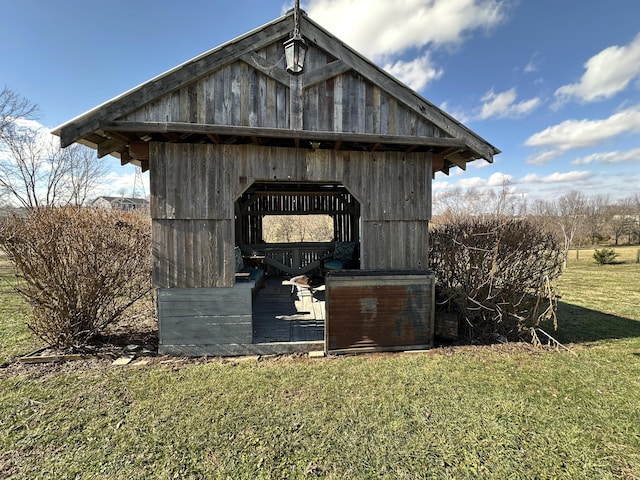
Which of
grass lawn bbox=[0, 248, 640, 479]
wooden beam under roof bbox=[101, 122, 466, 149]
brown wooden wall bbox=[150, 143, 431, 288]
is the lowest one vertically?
grass lawn bbox=[0, 248, 640, 479]

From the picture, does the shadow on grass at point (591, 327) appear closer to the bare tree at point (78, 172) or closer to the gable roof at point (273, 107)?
the gable roof at point (273, 107)

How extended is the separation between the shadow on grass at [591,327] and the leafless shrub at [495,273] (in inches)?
33.4

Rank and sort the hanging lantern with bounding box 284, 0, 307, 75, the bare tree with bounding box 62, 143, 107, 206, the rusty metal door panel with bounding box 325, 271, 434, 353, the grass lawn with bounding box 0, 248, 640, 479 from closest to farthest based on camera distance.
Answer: the grass lawn with bounding box 0, 248, 640, 479 → the hanging lantern with bounding box 284, 0, 307, 75 → the rusty metal door panel with bounding box 325, 271, 434, 353 → the bare tree with bounding box 62, 143, 107, 206


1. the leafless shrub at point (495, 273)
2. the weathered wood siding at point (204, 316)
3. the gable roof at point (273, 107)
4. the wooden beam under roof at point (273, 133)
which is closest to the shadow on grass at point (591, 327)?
the leafless shrub at point (495, 273)

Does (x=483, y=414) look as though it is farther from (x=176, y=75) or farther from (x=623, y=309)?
(x=623, y=309)

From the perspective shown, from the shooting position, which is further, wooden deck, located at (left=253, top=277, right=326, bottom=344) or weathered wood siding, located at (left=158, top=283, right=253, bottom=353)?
wooden deck, located at (left=253, top=277, right=326, bottom=344)

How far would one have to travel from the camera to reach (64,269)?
4.29 metres

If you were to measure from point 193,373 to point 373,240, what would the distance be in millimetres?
3128

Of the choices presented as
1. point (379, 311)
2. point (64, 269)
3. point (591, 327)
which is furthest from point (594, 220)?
point (64, 269)

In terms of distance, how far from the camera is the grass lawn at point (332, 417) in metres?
2.33

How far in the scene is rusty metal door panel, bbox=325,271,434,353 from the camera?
436 centimetres

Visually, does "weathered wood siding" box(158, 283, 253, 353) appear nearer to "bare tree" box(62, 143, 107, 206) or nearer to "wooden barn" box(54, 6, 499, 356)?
"wooden barn" box(54, 6, 499, 356)

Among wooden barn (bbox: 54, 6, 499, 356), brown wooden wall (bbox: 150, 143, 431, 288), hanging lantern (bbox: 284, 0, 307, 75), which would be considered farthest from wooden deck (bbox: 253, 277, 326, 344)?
hanging lantern (bbox: 284, 0, 307, 75)

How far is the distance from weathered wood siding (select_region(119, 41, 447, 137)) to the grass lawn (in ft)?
10.9
